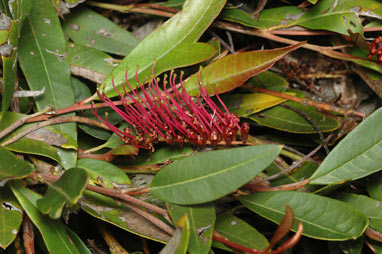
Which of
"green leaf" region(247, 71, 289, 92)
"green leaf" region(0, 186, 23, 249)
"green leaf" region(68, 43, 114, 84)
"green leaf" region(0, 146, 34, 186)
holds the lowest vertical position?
"green leaf" region(0, 186, 23, 249)

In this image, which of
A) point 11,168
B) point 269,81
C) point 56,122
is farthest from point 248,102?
Result: point 11,168

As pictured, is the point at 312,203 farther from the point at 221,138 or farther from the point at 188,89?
the point at 188,89

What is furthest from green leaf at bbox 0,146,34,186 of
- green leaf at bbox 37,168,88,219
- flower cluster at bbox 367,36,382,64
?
flower cluster at bbox 367,36,382,64

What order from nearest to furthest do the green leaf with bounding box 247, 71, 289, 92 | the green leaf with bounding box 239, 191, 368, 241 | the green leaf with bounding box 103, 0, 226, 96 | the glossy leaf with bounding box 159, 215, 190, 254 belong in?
the glossy leaf with bounding box 159, 215, 190, 254
the green leaf with bounding box 239, 191, 368, 241
the green leaf with bounding box 103, 0, 226, 96
the green leaf with bounding box 247, 71, 289, 92

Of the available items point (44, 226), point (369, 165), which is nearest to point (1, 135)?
point (44, 226)

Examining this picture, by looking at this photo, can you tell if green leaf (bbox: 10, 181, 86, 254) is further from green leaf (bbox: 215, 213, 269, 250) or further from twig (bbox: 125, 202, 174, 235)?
green leaf (bbox: 215, 213, 269, 250)

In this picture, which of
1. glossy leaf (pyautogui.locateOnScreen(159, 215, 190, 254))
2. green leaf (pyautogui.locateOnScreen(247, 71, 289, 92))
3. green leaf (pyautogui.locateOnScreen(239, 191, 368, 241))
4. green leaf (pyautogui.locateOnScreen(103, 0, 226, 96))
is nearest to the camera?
glossy leaf (pyautogui.locateOnScreen(159, 215, 190, 254))
